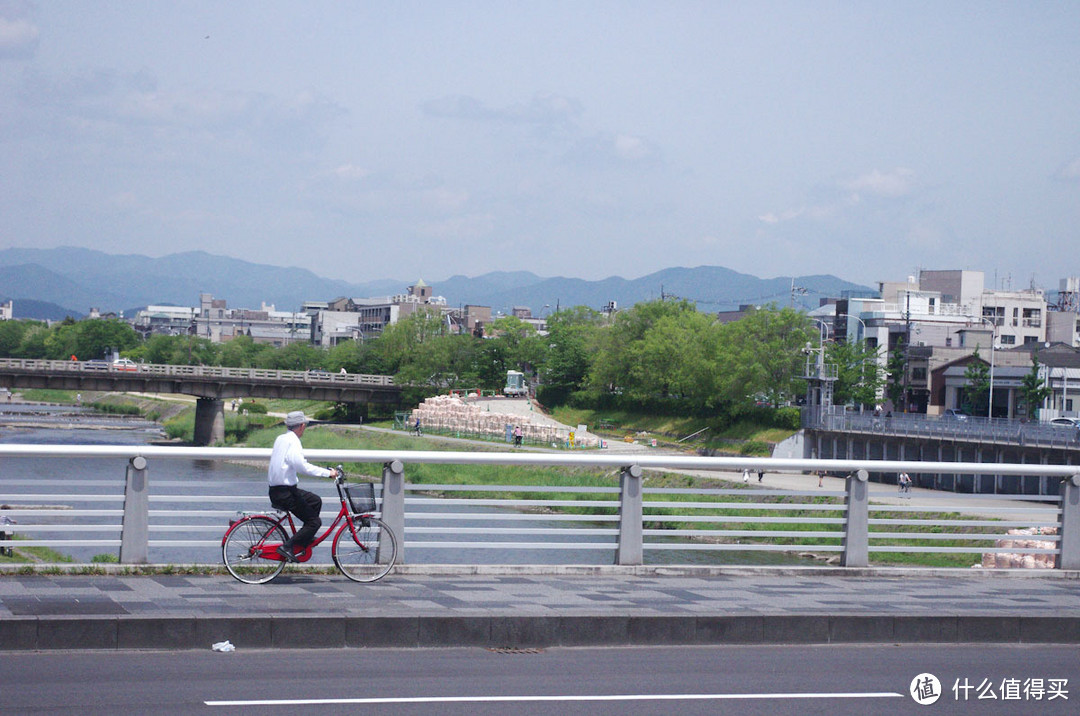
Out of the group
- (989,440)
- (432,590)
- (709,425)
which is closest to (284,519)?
(432,590)

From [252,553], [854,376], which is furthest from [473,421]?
[252,553]

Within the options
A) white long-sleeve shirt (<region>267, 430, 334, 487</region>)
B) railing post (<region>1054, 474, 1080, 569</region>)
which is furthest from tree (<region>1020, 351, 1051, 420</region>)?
white long-sleeve shirt (<region>267, 430, 334, 487</region>)

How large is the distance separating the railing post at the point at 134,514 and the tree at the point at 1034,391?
76.7 metres

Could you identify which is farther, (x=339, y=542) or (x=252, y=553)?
(x=339, y=542)

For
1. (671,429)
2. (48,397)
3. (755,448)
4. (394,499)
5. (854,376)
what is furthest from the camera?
(48,397)

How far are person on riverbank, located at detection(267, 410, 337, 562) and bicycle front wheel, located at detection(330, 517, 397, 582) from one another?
14.5 inches

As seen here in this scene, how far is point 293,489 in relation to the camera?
429 inches

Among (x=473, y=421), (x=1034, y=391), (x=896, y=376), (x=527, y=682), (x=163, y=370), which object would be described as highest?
(x=896, y=376)

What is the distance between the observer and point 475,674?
8602mm

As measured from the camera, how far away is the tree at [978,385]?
85.5 m

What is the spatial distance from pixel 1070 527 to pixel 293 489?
9395 mm

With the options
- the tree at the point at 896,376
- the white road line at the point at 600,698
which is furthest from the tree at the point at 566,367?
the white road line at the point at 600,698

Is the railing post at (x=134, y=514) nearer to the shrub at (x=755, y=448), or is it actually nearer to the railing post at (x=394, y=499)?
the railing post at (x=394, y=499)

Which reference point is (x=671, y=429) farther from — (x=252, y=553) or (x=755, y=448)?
(x=252, y=553)
